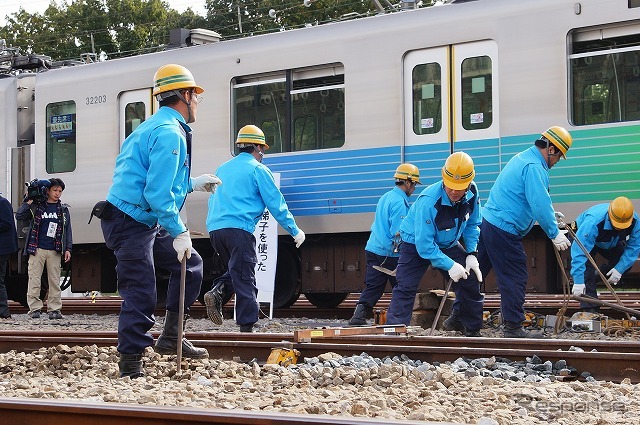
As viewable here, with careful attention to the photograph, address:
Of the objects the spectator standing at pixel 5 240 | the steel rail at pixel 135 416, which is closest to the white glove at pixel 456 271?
the steel rail at pixel 135 416

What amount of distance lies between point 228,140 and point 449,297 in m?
4.24

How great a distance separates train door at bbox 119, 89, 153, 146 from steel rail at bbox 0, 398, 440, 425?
403 inches

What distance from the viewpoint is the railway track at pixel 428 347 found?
679 centimetres

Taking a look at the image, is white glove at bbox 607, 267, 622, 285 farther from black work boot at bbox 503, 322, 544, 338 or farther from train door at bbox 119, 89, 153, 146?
train door at bbox 119, 89, 153, 146

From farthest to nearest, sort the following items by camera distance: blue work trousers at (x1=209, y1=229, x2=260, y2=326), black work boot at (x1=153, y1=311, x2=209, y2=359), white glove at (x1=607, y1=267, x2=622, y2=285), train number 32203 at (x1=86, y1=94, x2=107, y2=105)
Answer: train number 32203 at (x1=86, y1=94, x2=107, y2=105) < white glove at (x1=607, y1=267, x2=622, y2=285) < blue work trousers at (x1=209, y1=229, x2=260, y2=326) < black work boot at (x1=153, y1=311, x2=209, y2=359)

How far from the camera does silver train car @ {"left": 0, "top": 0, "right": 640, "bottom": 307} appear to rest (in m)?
11.5

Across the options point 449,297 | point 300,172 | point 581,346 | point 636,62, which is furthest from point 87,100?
point 581,346

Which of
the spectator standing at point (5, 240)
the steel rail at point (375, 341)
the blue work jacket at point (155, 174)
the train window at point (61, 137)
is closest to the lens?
the blue work jacket at point (155, 174)

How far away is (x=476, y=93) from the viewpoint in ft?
40.3

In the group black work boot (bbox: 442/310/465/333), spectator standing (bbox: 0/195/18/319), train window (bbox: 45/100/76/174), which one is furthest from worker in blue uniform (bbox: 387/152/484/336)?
train window (bbox: 45/100/76/174)

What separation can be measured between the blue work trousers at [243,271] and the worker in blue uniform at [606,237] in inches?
123

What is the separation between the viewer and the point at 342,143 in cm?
1320

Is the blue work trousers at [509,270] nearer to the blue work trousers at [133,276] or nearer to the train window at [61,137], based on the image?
the blue work trousers at [133,276]

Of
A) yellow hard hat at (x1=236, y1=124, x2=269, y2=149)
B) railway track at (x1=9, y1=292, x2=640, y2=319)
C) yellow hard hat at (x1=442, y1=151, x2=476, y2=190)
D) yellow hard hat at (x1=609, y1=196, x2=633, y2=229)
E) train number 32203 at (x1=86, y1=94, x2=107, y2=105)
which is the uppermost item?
train number 32203 at (x1=86, y1=94, x2=107, y2=105)
